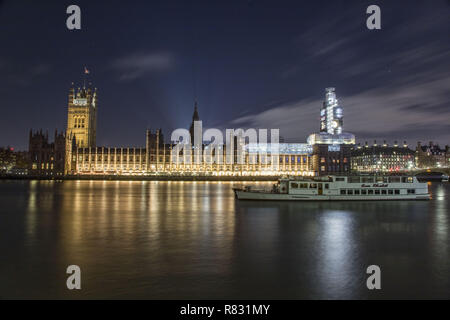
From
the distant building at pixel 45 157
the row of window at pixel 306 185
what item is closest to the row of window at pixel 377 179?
the row of window at pixel 306 185

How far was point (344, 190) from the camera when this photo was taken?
3919cm

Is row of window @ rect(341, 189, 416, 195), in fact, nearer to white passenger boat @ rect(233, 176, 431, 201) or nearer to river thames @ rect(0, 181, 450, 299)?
white passenger boat @ rect(233, 176, 431, 201)

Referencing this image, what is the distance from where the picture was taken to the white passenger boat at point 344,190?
38812 millimetres

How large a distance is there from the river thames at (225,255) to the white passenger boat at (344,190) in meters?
9.57

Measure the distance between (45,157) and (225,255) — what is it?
12834cm

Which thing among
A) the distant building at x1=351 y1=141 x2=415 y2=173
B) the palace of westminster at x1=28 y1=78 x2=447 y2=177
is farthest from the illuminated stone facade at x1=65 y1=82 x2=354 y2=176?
the distant building at x1=351 y1=141 x2=415 y2=173

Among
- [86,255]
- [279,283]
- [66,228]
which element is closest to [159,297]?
[279,283]

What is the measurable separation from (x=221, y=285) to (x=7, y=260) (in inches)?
391

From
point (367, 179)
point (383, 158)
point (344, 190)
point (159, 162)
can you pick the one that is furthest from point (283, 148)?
point (344, 190)

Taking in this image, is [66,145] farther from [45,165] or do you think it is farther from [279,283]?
[279,283]

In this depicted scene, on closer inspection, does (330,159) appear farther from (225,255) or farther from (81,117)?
(225,255)

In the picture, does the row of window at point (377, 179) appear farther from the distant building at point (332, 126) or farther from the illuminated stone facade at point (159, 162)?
the distant building at point (332, 126)

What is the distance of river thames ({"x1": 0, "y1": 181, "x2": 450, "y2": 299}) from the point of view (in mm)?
11445

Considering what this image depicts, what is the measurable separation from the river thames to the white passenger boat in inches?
377
